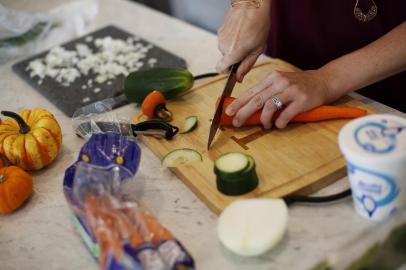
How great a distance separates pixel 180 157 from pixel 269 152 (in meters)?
0.21

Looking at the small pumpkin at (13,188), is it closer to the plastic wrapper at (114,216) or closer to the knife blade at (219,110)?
the plastic wrapper at (114,216)

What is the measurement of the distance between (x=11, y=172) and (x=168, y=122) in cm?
43

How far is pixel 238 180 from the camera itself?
1021 mm

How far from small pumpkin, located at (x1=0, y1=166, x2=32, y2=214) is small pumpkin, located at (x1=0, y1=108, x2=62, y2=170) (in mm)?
59

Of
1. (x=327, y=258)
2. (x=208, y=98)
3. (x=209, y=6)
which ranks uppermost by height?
(x=327, y=258)

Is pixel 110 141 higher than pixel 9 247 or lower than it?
higher

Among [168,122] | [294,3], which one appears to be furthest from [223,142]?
[294,3]

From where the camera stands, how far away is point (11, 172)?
3.73 ft

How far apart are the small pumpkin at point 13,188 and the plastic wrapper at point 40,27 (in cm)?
95

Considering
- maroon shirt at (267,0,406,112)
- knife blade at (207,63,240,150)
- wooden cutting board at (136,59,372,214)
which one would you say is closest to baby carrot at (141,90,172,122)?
wooden cutting board at (136,59,372,214)

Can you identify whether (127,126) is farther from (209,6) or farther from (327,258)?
(209,6)

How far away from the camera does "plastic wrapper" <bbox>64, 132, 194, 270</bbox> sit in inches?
33.9

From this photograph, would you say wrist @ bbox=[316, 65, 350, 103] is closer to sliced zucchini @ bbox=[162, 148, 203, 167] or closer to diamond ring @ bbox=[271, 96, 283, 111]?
diamond ring @ bbox=[271, 96, 283, 111]

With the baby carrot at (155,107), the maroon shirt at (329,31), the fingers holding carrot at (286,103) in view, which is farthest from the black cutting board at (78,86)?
the fingers holding carrot at (286,103)
